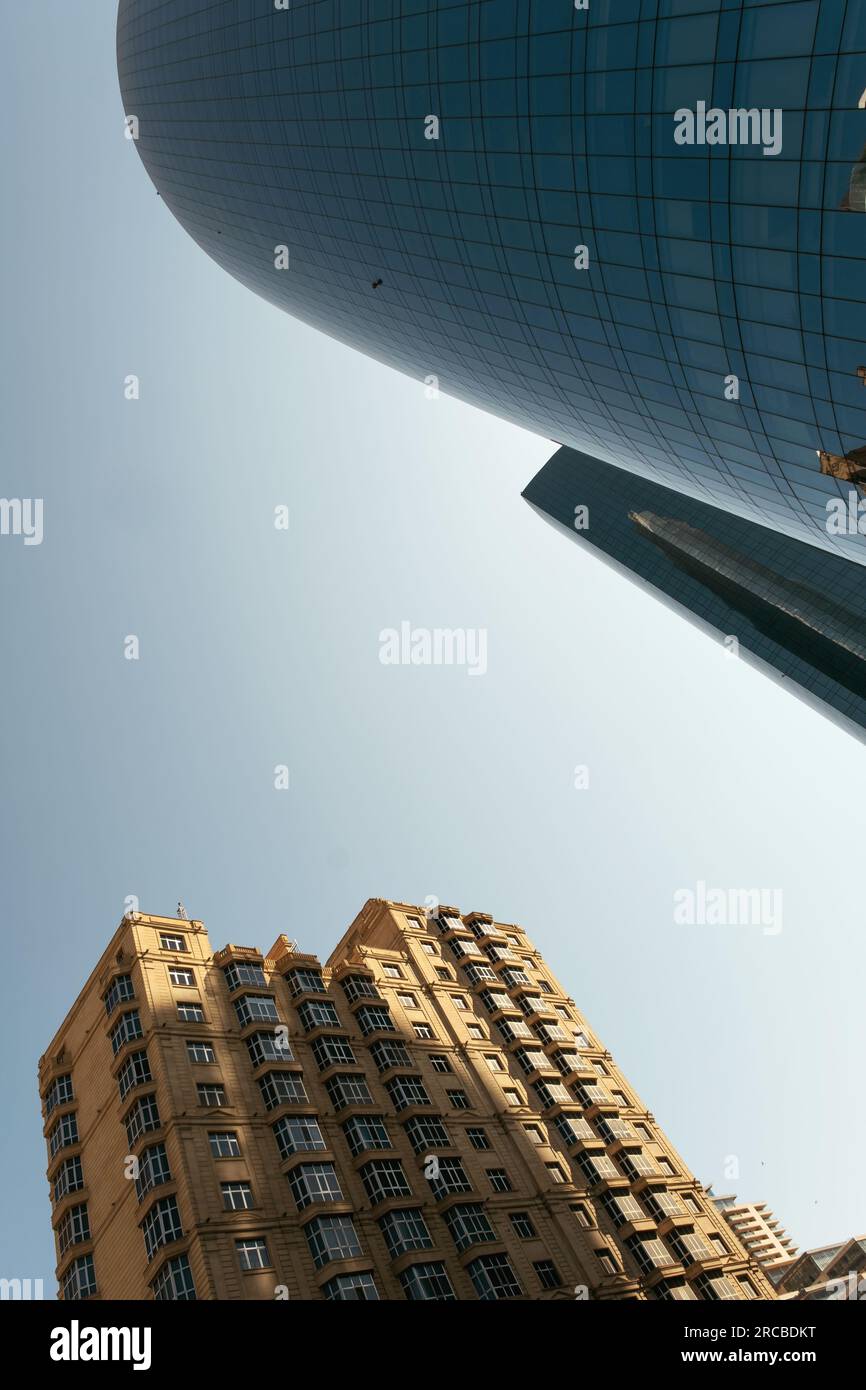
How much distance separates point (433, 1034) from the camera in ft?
171

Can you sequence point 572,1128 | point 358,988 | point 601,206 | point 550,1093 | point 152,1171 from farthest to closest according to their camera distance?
point 550,1093
point 572,1128
point 358,988
point 152,1171
point 601,206

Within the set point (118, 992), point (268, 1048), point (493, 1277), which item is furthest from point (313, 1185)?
point (118, 992)

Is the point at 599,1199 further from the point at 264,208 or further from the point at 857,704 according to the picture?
the point at 264,208

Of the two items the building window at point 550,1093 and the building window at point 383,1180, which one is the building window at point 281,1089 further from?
the building window at point 550,1093

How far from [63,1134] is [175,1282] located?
1389 cm

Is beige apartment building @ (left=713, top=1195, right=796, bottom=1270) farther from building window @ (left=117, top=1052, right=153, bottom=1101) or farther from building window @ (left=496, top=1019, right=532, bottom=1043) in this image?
building window @ (left=117, top=1052, right=153, bottom=1101)

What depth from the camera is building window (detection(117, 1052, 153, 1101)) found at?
38188 millimetres

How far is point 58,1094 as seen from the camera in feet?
143

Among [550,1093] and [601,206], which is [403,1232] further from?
[601,206]

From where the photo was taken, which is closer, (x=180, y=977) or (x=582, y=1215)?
(x=180, y=977)

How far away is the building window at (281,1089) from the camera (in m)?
39.8

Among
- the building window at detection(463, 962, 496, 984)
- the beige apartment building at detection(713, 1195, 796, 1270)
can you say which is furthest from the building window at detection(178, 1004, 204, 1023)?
the beige apartment building at detection(713, 1195, 796, 1270)

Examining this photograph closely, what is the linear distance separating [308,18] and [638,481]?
77.1 metres

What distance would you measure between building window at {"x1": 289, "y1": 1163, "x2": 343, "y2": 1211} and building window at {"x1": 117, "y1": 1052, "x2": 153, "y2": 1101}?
27.1ft
